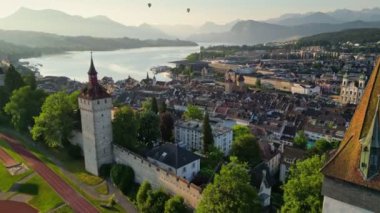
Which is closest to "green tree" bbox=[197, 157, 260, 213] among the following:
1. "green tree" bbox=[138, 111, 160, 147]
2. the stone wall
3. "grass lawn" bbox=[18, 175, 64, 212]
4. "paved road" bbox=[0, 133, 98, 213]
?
the stone wall

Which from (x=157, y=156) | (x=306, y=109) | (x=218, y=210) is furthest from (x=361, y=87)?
(x=218, y=210)

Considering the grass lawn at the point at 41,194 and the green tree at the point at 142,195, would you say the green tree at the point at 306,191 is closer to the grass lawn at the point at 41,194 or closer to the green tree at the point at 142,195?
the green tree at the point at 142,195

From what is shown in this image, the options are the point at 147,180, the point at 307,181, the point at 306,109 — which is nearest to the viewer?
the point at 307,181

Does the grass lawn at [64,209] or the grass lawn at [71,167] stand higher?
A: the grass lawn at [71,167]

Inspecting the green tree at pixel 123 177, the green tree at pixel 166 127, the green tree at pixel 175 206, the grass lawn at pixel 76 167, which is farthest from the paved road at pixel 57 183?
the green tree at pixel 166 127

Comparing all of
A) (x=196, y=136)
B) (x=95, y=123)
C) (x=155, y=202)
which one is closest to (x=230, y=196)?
(x=155, y=202)

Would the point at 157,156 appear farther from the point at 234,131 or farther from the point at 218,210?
the point at 234,131

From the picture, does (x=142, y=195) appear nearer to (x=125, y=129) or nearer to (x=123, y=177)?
(x=123, y=177)
